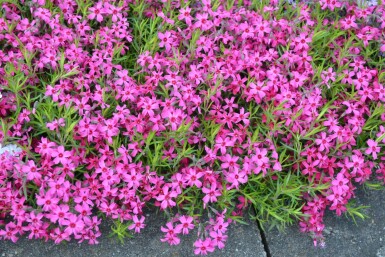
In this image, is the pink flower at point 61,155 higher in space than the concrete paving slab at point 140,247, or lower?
higher

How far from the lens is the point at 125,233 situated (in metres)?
2.66

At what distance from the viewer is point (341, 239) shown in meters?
2.78

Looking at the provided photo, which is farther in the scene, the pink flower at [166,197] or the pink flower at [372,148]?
the pink flower at [372,148]

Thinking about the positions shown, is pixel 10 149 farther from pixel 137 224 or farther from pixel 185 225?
pixel 185 225

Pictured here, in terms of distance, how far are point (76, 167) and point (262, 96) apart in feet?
3.50

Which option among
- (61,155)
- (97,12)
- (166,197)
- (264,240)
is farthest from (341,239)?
(97,12)

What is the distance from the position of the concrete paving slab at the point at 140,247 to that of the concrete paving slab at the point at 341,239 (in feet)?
0.36

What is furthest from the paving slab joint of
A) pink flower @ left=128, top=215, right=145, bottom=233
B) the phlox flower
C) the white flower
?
the phlox flower

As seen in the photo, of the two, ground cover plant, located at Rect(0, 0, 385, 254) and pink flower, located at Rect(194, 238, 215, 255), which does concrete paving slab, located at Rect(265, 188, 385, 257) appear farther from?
pink flower, located at Rect(194, 238, 215, 255)

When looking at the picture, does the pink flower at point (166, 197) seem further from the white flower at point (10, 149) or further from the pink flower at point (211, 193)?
the white flower at point (10, 149)

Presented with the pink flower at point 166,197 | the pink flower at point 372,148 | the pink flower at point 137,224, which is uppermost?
the pink flower at point 372,148

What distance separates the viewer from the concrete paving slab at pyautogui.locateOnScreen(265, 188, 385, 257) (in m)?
2.72

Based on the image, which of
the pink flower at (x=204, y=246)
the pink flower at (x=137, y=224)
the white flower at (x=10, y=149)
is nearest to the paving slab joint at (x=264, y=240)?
the pink flower at (x=204, y=246)

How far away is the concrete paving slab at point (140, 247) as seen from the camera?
2.63 meters
